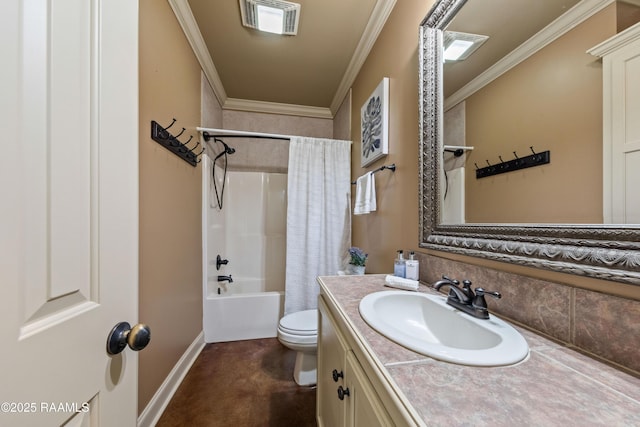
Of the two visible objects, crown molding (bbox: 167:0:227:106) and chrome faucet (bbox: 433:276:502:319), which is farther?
crown molding (bbox: 167:0:227:106)

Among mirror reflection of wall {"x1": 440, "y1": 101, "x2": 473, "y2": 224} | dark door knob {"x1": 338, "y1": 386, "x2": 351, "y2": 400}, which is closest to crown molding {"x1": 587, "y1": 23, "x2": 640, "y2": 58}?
mirror reflection of wall {"x1": 440, "y1": 101, "x2": 473, "y2": 224}

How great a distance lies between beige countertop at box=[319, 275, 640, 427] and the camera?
0.36 m

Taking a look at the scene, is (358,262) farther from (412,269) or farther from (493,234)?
(493,234)

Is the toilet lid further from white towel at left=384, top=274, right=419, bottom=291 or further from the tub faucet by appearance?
the tub faucet

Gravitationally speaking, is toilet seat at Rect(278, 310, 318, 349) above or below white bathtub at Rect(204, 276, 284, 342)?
above

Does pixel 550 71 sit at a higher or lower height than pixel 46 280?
higher

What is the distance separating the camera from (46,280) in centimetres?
37

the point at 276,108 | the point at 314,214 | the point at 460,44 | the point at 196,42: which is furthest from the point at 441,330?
the point at 276,108

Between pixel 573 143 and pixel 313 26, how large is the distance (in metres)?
1.75

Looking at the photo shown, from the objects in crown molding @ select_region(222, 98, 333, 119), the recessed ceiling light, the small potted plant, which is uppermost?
crown molding @ select_region(222, 98, 333, 119)

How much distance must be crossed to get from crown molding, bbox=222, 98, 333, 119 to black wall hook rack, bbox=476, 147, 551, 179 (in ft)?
7.87

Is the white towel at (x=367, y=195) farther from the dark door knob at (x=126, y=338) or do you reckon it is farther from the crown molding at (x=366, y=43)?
the dark door knob at (x=126, y=338)

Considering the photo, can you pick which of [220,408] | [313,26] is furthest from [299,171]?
[220,408]

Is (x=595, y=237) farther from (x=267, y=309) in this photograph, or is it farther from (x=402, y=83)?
(x=267, y=309)
